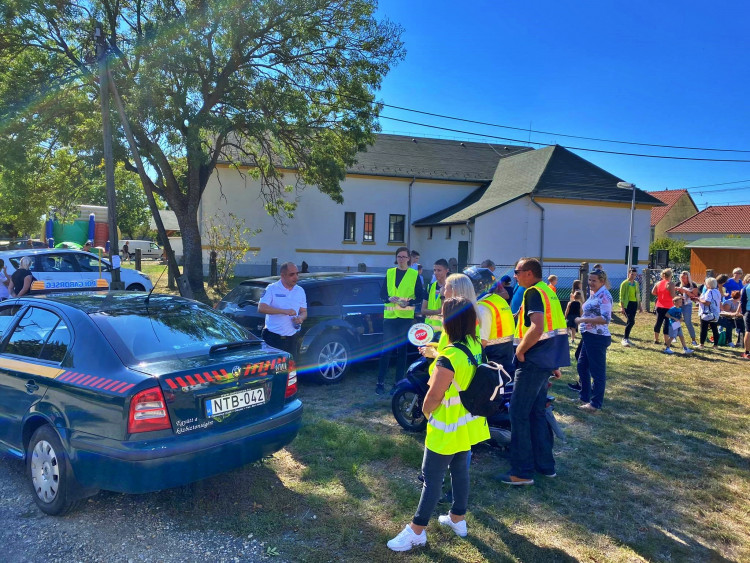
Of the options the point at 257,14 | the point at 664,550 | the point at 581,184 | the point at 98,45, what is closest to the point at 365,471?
the point at 664,550

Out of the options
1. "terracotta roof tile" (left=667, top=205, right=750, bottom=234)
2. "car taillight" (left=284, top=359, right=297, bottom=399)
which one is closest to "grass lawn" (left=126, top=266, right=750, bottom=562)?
"car taillight" (left=284, top=359, right=297, bottom=399)

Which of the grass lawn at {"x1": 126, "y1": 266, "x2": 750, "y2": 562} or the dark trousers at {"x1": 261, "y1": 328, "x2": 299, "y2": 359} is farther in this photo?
the dark trousers at {"x1": 261, "y1": 328, "x2": 299, "y2": 359}

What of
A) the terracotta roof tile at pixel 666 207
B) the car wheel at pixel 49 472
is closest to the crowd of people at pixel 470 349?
the car wheel at pixel 49 472

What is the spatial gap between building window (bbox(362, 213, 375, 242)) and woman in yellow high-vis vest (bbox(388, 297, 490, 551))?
1055 inches

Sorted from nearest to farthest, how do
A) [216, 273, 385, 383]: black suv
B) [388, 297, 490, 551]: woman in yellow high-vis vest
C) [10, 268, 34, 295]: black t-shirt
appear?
[388, 297, 490, 551]: woman in yellow high-vis vest < [216, 273, 385, 383]: black suv < [10, 268, 34, 295]: black t-shirt

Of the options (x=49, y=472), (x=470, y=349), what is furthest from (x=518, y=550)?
(x=49, y=472)

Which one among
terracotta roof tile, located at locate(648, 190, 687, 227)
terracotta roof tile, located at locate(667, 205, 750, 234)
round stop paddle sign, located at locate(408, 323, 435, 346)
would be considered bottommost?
round stop paddle sign, located at locate(408, 323, 435, 346)

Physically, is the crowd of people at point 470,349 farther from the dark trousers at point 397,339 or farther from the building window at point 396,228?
the building window at point 396,228

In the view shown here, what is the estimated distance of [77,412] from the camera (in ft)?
11.1

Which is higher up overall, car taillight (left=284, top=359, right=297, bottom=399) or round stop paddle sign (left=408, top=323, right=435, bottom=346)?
round stop paddle sign (left=408, top=323, right=435, bottom=346)

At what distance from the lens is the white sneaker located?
10.7 ft

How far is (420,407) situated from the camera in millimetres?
5359

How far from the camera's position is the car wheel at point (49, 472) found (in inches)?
134

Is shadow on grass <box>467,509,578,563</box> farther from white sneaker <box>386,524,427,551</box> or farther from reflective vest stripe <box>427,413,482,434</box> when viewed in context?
reflective vest stripe <box>427,413,482,434</box>
